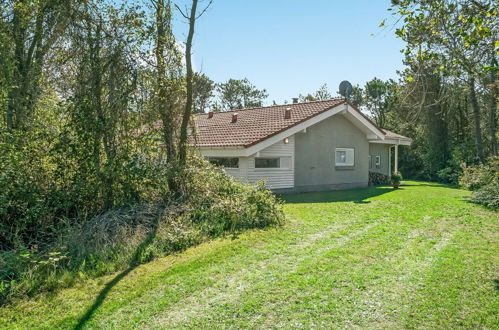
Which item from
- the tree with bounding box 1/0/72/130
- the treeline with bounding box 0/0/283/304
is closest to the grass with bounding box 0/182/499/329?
the treeline with bounding box 0/0/283/304

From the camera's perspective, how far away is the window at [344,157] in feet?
56.0

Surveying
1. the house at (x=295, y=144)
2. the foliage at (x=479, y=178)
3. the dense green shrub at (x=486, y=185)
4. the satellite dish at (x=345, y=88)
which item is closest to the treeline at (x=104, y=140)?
the house at (x=295, y=144)

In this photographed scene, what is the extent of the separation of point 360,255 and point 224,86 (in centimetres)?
4505

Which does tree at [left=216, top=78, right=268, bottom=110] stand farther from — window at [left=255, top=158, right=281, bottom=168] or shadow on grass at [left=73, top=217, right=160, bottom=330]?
shadow on grass at [left=73, top=217, right=160, bottom=330]

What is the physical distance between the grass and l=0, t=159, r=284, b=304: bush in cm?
29

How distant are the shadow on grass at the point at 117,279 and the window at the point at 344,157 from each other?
12031mm

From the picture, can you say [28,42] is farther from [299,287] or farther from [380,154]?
[380,154]

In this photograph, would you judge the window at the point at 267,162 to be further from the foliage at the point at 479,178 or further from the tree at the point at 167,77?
the foliage at the point at 479,178

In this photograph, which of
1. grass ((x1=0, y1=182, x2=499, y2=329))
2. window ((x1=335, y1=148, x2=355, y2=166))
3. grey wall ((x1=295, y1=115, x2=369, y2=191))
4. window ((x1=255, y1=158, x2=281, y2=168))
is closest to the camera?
grass ((x1=0, y1=182, x2=499, y2=329))

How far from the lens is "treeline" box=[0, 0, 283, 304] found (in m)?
6.04

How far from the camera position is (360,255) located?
5809 millimetres

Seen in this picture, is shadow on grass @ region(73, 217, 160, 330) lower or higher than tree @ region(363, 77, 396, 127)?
lower

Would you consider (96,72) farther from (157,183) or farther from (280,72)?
(280,72)

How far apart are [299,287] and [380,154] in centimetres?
2015
